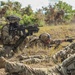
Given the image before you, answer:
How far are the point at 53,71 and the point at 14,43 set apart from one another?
5.42 meters

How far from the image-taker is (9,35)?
12.5 m

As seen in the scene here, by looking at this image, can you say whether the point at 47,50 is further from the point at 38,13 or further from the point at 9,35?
the point at 38,13

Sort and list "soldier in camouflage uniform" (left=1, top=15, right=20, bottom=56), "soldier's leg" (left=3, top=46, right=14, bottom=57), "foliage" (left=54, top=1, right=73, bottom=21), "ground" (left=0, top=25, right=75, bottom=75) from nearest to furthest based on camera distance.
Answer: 1. "ground" (left=0, top=25, right=75, bottom=75)
2. "soldier in camouflage uniform" (left=1, top=15, right=20, bottom=56)
3. "soldier's leg" (left=3, top=46, right=14, bottom=57)
4. "foliage" (left=54, top=1, right=73, bottom=21)

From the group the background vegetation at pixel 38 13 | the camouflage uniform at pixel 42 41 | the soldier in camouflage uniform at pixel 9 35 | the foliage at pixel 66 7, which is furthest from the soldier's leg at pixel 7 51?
the foliage at pixel 66 7

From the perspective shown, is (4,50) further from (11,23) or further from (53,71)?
(53,71)

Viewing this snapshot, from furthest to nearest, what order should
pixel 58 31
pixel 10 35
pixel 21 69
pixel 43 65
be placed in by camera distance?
pixel 58 31
pixel 10 35
pixel 43 65
pixel 21 69

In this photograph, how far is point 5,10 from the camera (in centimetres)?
3164

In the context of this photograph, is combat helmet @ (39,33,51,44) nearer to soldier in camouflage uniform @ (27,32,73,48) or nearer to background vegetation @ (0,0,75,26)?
soldier in camouflage uniform @ (27,32,73,48)

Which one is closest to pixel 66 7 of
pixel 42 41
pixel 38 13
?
pixel 38 13

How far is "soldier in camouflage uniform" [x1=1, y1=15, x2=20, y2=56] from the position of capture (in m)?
12.4

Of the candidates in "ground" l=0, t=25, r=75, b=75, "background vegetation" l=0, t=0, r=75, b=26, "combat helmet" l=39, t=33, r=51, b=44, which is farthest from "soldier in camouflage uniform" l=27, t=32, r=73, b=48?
"background vegetation" l=0, t=0, r=75, b=26

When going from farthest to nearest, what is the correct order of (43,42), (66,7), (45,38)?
(66,7) < (43,42) < (45,38)

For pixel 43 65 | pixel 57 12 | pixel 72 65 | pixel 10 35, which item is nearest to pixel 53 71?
pixel 72 65

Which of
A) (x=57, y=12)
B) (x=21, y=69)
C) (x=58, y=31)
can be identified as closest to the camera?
(x=21, y=69)
